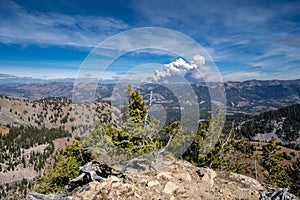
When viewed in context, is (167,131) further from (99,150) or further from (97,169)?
(97,169)

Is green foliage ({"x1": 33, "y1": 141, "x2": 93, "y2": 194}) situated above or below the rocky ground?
below

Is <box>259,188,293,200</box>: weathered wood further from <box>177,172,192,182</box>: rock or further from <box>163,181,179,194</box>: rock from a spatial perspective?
<box>163,181,179,194</box>: rock

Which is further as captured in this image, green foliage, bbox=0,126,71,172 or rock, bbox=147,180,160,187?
green foliage, bbox=0,126,71,172

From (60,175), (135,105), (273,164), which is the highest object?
(135,105)

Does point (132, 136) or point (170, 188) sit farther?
point (132, 136)

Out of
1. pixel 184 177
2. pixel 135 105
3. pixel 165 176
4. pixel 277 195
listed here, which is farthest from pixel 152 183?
pixel 135 105

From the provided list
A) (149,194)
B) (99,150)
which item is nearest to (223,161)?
(99,150)

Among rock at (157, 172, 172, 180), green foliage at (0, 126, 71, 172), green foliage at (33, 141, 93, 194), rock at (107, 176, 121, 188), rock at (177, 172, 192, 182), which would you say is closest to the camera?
rock at (107, 176, 121, 188)

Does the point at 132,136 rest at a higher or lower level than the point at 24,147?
higher

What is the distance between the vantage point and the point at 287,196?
34.2 feet

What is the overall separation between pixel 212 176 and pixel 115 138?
11984 millimetres

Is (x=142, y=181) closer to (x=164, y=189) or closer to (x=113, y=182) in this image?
(x=164, y=189)

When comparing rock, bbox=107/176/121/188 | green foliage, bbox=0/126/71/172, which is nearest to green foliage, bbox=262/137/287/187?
rock, bbox=107/176/121/188

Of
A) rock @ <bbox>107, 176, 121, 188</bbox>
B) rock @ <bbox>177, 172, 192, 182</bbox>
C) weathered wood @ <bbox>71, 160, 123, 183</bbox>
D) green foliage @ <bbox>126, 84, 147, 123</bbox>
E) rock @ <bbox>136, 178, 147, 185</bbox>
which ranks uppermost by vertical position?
green foliage @ <bbox>126, 84, 147, 123</bbox>
